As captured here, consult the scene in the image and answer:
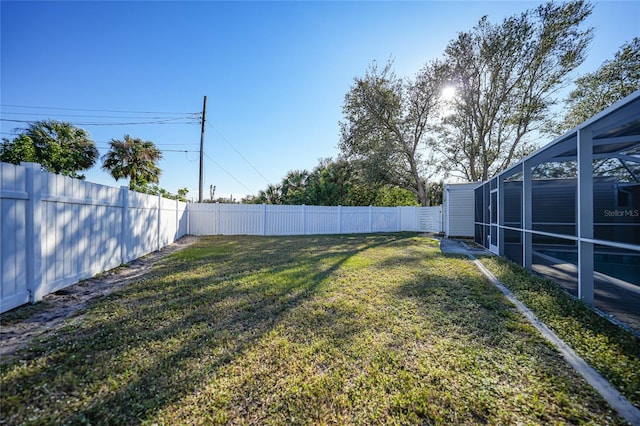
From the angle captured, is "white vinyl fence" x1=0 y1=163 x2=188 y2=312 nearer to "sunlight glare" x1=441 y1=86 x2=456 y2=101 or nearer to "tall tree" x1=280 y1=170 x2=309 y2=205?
"tall tree" x1=280 y1=170 x2=309 y2=205

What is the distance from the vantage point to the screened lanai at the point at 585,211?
121 inches

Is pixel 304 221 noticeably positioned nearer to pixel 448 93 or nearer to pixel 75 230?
pixel 75 230

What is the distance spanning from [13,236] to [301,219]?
954 centimetres

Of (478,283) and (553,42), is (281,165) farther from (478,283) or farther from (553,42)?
(553,42)

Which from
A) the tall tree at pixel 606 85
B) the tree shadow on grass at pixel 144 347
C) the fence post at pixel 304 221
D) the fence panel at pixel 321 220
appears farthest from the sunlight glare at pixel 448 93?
the tree shadow on grass at pixel 144 347

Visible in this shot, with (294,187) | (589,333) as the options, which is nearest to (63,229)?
(589,333)

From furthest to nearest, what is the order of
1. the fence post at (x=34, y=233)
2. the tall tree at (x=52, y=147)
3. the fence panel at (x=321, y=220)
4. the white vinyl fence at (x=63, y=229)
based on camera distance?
the fence panel at (x=321, y=220) < the tall tree at (x=52, y=147) < the fence post at (x=34, y=233) < the white vinyl fence at (x=63, y=229)

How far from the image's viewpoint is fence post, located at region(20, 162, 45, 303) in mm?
2746

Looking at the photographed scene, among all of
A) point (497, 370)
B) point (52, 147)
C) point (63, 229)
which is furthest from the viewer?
point (52, 147)

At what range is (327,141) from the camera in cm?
1661

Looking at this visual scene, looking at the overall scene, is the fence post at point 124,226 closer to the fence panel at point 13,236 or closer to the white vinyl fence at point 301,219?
the fence panel at point 13,236

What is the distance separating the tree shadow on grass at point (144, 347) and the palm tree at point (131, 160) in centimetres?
980

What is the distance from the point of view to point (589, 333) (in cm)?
236

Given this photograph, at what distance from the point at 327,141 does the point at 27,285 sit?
15527mm
